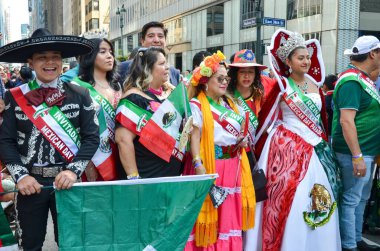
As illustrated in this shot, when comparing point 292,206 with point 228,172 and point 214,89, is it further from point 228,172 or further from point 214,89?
point 214,89

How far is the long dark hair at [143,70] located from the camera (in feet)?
10.2

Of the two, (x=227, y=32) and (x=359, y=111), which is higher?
(x=227, y=32)

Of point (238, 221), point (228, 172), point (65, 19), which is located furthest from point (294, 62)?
point (65, 19)

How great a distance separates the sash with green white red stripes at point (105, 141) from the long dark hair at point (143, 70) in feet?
0.70

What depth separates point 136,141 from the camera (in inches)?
119

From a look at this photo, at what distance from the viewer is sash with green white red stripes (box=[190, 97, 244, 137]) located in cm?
329

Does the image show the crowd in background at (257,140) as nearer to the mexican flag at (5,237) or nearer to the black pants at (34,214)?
the black pants at (34,214)

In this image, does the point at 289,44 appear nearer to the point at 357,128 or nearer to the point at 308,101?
the point at 308,101

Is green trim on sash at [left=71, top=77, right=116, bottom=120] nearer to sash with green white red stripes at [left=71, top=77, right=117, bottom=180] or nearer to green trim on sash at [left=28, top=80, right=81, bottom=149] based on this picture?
sash with green white red stripes at [left=71, top=77, right=117, bottom=180]

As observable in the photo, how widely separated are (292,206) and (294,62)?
47.2 inches

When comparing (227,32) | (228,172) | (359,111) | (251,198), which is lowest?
(251,198)

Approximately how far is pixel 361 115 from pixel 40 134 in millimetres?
2713

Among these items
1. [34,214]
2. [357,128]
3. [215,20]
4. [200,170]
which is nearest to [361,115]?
[357,128]

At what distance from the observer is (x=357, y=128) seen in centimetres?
380
